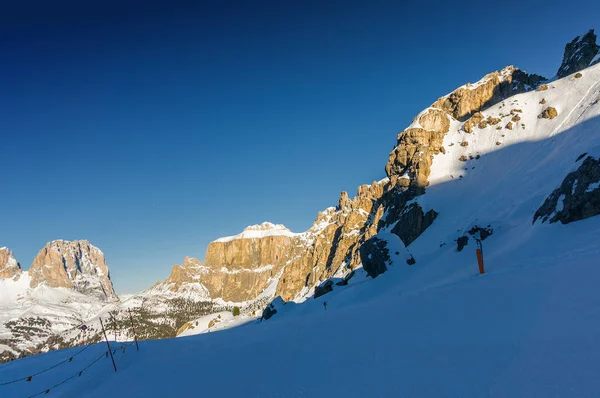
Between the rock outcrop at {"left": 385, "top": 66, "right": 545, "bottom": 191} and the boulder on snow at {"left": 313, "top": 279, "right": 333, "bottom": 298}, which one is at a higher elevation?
the rock outcrop at {"left": 385, "top": 66, "right": 545, "bottom": 191}

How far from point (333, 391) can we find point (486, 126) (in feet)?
360

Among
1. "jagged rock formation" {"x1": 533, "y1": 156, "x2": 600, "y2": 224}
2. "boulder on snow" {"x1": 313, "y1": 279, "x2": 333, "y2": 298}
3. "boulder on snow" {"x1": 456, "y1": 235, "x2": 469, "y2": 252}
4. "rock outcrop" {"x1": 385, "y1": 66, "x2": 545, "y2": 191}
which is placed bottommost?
"boulder on snow" {"x1": 313, "y1": 279, "x2": 333, "y2": 298}

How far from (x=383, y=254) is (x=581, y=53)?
340ft

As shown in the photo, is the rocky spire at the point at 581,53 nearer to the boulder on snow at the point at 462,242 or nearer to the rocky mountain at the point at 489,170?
the rocky mountain at the point at 489,170

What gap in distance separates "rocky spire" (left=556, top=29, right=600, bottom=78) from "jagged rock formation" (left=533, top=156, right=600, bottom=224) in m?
95.5

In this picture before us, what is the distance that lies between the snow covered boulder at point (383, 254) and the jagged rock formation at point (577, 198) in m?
18.1

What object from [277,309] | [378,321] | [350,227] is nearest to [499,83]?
[350,227]

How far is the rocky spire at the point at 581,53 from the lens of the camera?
306 ft

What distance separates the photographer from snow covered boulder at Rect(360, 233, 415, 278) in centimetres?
4434

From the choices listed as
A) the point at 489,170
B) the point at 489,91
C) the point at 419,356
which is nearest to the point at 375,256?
the point at 419,356

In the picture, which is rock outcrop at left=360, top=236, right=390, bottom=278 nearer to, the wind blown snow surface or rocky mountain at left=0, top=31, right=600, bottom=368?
rocky mountain at left=0, top=31, right=600, bottom=368

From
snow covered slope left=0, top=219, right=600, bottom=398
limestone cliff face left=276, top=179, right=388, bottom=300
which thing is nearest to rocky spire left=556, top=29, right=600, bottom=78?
limestone cliff face left=276, top=179, right=388, bottom=300

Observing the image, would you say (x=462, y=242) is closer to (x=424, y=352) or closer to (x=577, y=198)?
(x=577, y=198)

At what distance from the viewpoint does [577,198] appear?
2472 centimetres
